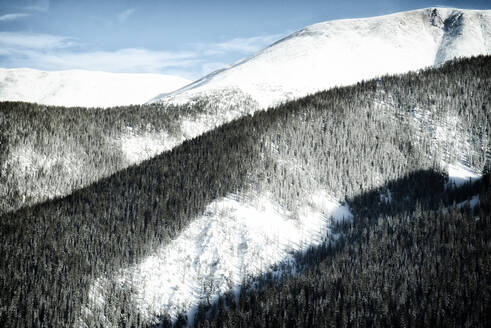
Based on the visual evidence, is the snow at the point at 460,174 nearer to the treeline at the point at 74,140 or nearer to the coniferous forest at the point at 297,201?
the coniferous forest at the point at 297,201

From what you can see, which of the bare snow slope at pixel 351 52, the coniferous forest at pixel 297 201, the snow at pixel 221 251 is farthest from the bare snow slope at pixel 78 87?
the snow at pixel 221 251

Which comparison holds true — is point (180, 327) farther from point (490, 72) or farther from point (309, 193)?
point (490, 72)

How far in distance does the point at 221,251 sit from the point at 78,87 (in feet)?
374

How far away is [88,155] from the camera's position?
93.5 ft

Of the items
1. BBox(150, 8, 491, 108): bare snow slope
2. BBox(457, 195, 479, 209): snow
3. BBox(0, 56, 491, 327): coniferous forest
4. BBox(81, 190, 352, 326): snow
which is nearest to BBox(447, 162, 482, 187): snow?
BBox(0, 56, 491, 327): coniferous forest

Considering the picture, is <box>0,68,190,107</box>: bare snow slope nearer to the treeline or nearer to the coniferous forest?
the treeline

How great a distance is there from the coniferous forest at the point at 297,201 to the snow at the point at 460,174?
2.34ft

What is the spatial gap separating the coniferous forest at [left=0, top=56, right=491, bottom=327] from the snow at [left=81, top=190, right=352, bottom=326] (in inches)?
19.9

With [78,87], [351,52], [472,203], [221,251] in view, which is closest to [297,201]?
[221,251]

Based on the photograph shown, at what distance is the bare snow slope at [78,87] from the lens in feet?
319

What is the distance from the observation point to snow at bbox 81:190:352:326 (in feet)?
44.9

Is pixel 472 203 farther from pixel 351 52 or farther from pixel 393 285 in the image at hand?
pixel 351 52

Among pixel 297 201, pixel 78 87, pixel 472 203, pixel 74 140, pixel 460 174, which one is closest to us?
pixel 472 203

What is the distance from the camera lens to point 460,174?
22.7 m
